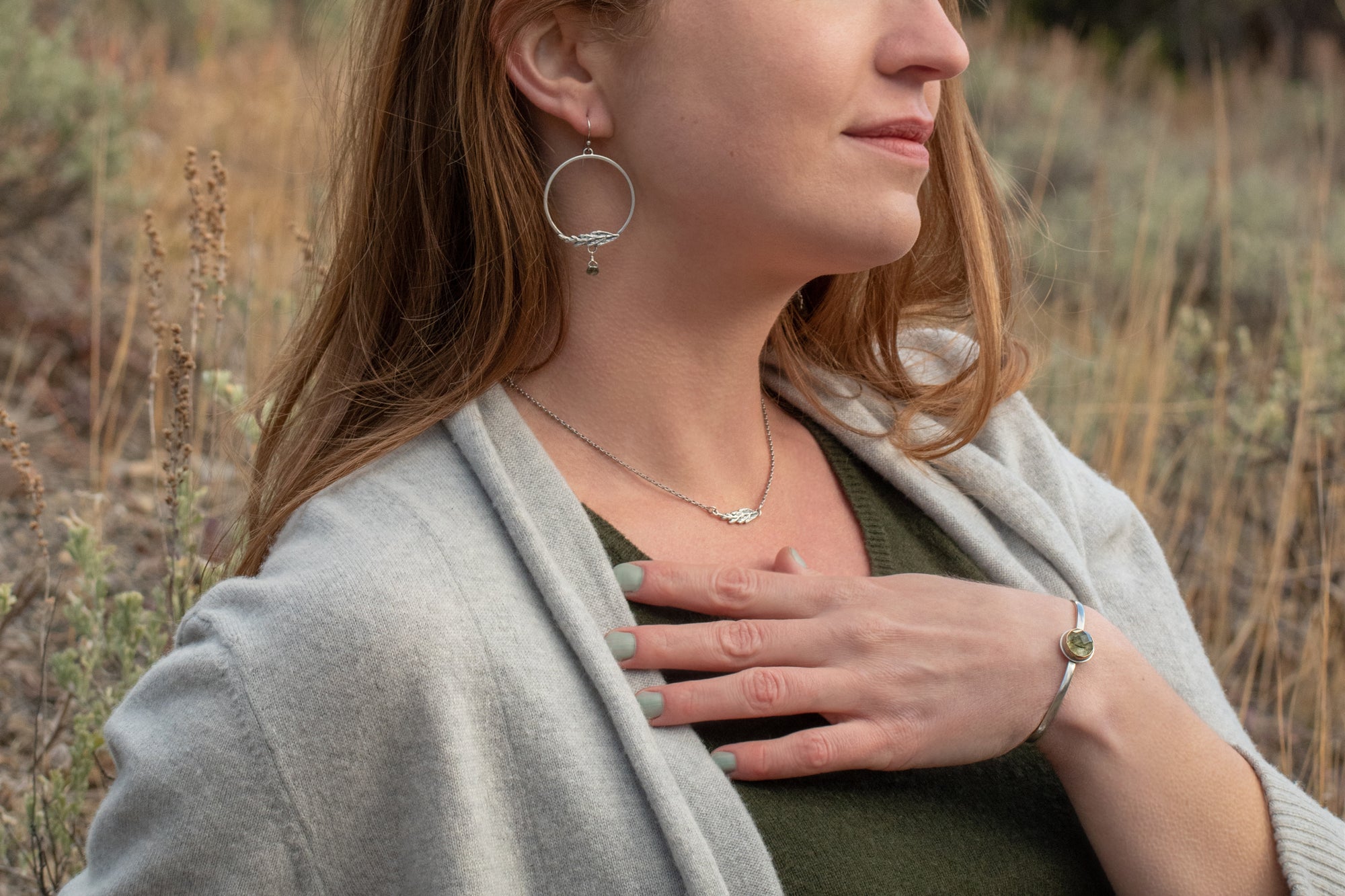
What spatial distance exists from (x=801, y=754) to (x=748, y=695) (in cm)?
8

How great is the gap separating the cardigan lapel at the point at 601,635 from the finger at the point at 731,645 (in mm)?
23

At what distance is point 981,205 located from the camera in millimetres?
1753

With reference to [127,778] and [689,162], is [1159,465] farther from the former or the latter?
[127,778]

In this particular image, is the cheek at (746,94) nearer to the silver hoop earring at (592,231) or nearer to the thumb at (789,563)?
the silver hoop earring at (592,231)

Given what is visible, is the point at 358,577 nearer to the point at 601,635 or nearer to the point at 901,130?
the point at 601,635

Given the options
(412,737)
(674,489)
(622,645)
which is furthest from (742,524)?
(412,737)

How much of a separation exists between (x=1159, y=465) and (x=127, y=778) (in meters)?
2.84

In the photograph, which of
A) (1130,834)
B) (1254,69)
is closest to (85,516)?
(1130,834)

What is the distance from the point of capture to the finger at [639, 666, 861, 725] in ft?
3.92

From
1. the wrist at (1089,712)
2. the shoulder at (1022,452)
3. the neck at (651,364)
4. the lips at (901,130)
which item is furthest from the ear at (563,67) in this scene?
the wrist at (1089,712)

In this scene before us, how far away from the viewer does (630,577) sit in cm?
129

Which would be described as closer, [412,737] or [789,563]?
[412,737]

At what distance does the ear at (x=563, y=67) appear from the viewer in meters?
1.38

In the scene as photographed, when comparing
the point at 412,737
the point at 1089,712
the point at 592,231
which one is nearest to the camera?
the point at 412,737
